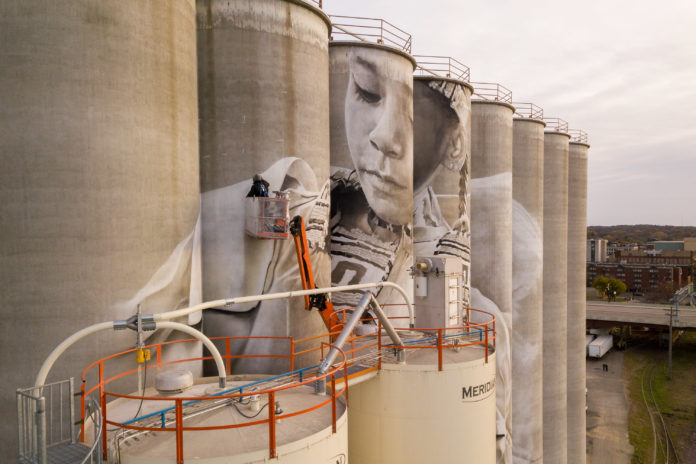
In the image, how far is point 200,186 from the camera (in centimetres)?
1399

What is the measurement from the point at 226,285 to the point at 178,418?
7.00 meters

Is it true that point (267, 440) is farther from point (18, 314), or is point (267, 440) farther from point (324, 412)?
point (18, 314)

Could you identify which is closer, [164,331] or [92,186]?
[92,186]

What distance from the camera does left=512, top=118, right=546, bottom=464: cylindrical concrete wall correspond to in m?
28.0

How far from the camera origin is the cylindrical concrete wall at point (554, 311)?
31.2m

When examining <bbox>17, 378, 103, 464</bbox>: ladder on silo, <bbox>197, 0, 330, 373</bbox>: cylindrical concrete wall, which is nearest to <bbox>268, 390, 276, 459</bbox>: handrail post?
<bbox>17, 378, 103, 464</bbox>: ladder on silo

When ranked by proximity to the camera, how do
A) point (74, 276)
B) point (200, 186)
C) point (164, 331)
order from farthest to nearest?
point (200, 186)
point (164, 331)
point (74, 276)

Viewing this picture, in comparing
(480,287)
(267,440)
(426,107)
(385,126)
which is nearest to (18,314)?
(267,440)

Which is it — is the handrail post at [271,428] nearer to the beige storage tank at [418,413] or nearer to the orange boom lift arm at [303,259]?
the beige storage tank at [418,413]

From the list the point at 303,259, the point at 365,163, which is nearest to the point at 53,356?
the point at 303,259

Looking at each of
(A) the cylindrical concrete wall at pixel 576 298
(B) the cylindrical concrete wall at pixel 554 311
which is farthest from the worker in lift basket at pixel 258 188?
(A) the cylindrical concrete wall at pixel 576 298

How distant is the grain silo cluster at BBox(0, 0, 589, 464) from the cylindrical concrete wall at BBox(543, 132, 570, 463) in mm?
9438

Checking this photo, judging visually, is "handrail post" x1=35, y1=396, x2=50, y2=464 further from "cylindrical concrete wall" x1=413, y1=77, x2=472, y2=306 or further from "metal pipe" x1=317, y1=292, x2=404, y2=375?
"cylindrical concrete wall" x1=413, y1=77, x2=472, y2=306

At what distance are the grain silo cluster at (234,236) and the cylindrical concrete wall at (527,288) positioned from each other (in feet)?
16.6
